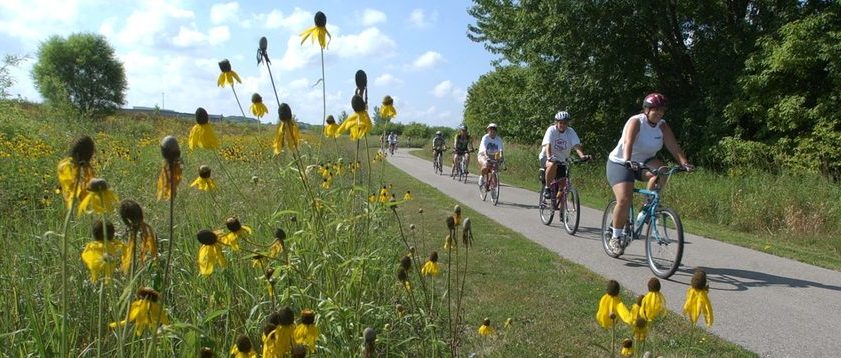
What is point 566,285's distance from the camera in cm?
544

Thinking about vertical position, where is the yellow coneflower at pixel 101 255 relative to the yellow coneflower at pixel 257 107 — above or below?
below

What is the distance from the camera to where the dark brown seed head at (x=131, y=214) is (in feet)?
4.55

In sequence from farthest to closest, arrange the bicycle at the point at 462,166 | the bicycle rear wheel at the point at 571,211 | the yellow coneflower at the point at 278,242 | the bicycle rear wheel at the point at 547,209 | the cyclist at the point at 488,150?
the bicycle at the point at 462,166 → the cyclist at the point at 488,150 → the bicycle rear wheel at the point at 547,209 → the bicycle rear wheel at the point at 571,211 → the yellow coneflower at the point at 278,242

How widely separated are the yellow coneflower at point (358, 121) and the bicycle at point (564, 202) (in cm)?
613

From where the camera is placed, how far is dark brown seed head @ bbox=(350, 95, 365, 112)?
2.77 meters

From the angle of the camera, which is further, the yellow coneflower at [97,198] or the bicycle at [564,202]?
the bicycle at [564,202]

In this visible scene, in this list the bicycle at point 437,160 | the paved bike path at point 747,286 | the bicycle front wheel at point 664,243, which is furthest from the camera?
the bicycle at point 437,160

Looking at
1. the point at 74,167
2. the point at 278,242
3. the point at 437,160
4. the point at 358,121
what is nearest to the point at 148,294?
the point at 74,167

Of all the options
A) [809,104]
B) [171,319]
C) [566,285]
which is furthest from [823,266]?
[809,104]

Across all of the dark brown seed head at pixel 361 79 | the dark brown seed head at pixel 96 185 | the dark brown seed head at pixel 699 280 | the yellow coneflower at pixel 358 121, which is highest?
the dark brown seed head at pixel 361 79

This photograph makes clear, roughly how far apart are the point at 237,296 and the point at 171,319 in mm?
469

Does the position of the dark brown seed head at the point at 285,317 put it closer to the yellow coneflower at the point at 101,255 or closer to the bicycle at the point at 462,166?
the yellow coneflower at the point at 101,255

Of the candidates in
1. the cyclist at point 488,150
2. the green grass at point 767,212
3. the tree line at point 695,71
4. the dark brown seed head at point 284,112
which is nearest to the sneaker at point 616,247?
the green grass at point 767,212

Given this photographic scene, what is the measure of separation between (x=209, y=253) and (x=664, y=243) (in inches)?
201
